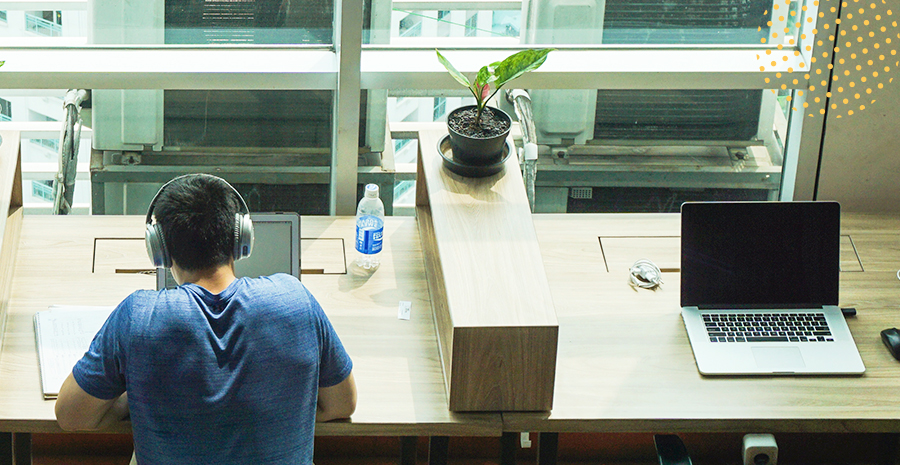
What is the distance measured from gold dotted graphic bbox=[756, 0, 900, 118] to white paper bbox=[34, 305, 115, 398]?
197 cm

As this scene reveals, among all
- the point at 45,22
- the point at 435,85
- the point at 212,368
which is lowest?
the point at 212,368

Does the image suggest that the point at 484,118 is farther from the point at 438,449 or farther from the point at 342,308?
the point at 438,449

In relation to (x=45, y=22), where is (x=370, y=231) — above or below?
below

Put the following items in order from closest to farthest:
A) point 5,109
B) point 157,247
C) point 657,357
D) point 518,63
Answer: point 157,247
point 657,357
point 518,63
point 5,109

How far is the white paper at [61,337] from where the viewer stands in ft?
7.32

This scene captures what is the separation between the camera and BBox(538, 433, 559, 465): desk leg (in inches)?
95.7

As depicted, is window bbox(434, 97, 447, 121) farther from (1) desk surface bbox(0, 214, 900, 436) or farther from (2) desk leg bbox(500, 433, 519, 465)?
(2) desk leg bbox(500, 433, 519, 465)

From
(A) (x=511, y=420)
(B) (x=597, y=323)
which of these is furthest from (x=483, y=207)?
(A) (x=511, y=420)

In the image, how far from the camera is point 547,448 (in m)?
2.45

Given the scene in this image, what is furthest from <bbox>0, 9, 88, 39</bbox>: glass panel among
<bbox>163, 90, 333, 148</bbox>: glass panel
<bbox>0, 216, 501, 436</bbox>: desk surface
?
<bbox>0, 216, 501, 436</bbox>: desk surface

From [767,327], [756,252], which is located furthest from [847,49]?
[767,327]

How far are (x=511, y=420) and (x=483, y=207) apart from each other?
0.56 metres

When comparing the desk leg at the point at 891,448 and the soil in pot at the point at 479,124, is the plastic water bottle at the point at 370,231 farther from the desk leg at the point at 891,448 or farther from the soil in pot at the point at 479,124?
the desk leg at the point at 891,448

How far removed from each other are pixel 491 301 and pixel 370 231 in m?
0.58
